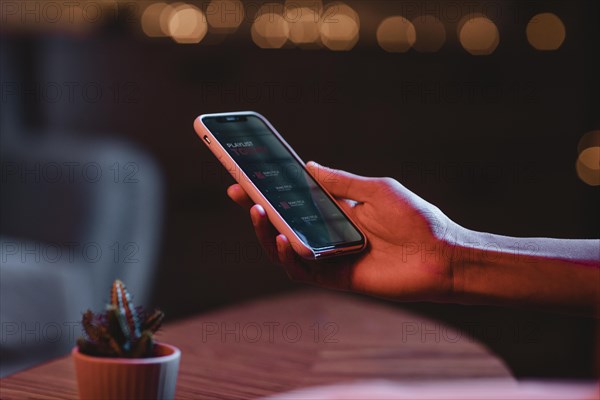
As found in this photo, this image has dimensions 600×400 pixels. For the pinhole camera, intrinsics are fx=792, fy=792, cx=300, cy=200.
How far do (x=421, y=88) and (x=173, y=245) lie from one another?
1.09 m

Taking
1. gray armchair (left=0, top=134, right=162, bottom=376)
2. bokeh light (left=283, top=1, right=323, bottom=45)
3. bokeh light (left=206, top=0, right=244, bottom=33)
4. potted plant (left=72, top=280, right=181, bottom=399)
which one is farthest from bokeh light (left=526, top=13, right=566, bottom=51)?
potted plant (left=72, top=280, right=181, bottom=399)

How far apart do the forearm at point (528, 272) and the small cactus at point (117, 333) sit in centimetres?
39

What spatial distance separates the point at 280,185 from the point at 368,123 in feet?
6.34

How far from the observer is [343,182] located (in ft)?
3.50

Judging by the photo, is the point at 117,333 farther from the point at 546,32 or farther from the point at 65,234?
the point at 546,32

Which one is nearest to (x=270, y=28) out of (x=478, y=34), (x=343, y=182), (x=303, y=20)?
(x=303, y=20)

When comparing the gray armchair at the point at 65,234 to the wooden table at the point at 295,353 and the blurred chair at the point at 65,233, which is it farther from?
the wooden table at the point at 295,353

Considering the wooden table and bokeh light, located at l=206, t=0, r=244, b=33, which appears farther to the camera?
bokeh light, located at l=206, t=0, r=244, b=33

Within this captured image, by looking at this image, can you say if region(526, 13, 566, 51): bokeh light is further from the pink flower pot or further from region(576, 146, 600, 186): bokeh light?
the pink flower pot

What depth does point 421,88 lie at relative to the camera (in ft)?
9.52

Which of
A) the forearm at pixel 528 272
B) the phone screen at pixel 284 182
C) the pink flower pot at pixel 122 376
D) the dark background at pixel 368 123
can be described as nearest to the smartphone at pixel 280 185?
the phone screen at pixel 284 182

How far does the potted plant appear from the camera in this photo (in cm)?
76

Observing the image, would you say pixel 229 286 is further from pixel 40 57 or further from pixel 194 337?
pixel 194 337

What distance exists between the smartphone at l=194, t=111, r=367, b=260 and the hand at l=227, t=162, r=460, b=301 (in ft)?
0.06
